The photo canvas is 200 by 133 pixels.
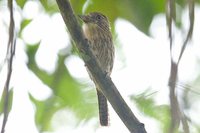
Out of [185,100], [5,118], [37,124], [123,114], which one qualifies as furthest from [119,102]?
[5,118]

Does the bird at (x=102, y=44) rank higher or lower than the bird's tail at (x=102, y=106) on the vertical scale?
higher

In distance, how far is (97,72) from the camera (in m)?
2.05

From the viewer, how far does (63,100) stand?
1.89 m

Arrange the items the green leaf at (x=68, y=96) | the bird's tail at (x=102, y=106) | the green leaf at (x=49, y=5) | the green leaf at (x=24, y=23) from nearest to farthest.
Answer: the green leaf at (x=68, y=96)
the green leaf at (x=49, y=5)
the green leaf at (x=24, y=23)
the bird's tail at (x=102, y=106)

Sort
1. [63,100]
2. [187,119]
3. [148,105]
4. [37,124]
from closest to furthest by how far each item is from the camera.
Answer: [187,119] → [148,105] → [37,124] → [63,100]

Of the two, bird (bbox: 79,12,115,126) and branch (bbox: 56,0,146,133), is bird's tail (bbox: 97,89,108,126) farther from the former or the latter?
branch (bbox: 56,0,146,133)

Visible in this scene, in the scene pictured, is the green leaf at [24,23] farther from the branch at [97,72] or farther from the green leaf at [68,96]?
the branch at [97,72]

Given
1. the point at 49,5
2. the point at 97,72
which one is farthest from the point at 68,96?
the point at 49,5

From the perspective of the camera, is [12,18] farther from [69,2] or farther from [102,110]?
[102,110]

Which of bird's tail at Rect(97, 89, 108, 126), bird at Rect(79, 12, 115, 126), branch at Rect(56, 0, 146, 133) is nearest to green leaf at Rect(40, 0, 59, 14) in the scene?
branch at Rect(56, 0, 146, 133)

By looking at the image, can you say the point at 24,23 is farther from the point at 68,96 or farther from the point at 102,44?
the point at 102,44

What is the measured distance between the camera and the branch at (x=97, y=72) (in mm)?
1854

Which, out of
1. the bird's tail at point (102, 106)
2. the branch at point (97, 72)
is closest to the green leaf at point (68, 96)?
the branch at point (97, 72)

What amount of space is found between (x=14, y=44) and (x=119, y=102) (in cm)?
73
